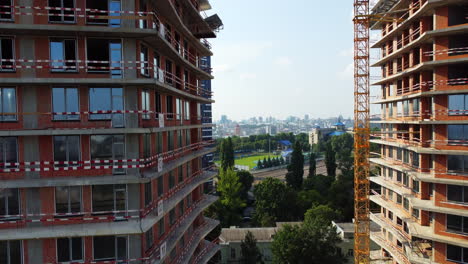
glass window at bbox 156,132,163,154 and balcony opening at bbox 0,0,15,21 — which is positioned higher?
balcony opening at bbox 0,0,15,21

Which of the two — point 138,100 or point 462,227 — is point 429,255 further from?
point 138,100

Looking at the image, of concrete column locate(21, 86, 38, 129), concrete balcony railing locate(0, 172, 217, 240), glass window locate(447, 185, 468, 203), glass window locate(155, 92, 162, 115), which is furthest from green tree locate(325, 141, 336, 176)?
concrete column locate(21, 86, 38, 129)

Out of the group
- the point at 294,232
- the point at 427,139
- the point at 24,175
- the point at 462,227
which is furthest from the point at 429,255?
the point at 24,175

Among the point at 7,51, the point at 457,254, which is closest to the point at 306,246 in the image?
the point at 457,254

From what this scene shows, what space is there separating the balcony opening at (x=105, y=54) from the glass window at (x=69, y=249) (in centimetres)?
911

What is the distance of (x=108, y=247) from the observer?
17688 millimetres

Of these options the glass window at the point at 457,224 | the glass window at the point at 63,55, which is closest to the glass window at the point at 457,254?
the glass window at the point at 457,224

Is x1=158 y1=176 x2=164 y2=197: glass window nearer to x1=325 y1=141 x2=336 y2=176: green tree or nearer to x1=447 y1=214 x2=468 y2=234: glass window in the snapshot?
x1=447 y1=214 x2=468 y2=234: glass window

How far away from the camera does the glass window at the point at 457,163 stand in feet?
79.6

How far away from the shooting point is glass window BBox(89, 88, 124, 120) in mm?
17406

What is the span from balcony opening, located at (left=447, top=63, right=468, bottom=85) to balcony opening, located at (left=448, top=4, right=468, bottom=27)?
125 inches

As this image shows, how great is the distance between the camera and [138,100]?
695 inches

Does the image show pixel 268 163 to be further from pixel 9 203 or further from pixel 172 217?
pixel 9 203

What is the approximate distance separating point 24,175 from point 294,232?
28.3 metres
